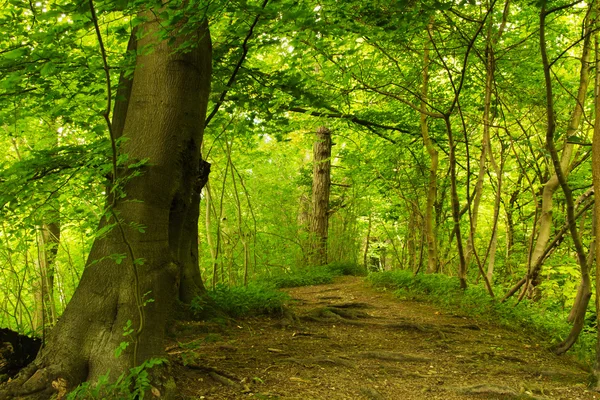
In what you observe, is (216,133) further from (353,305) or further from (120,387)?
(120,387)

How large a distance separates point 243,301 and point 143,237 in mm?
2770

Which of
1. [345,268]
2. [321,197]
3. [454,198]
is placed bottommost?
[345,268]

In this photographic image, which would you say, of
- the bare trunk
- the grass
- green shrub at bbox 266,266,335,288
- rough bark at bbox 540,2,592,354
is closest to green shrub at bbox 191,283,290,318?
the grass

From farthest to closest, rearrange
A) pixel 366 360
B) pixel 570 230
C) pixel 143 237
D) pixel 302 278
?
pixel 302 278 < pixel 366 360 < pixel 570 230 < pixel 143 237

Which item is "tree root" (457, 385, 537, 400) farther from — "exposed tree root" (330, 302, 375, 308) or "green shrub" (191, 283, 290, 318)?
"exposed tree root" (330, 302, 375, 308)

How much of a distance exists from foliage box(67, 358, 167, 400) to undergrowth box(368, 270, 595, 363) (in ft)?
15.2

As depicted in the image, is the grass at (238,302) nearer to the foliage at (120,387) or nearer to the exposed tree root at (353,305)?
the exposed tree root at (353,305)

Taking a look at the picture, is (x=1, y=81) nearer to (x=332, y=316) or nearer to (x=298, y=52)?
(x=298, y=52)

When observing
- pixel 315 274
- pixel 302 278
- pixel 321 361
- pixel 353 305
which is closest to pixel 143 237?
pixel 321 361

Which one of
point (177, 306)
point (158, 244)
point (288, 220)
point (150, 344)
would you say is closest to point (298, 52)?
point (158, 244)

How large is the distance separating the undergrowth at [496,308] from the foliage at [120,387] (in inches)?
183

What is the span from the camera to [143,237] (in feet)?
10.3

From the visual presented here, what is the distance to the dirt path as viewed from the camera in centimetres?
348

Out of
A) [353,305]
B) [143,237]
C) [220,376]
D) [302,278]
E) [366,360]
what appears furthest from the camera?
[302,278]
